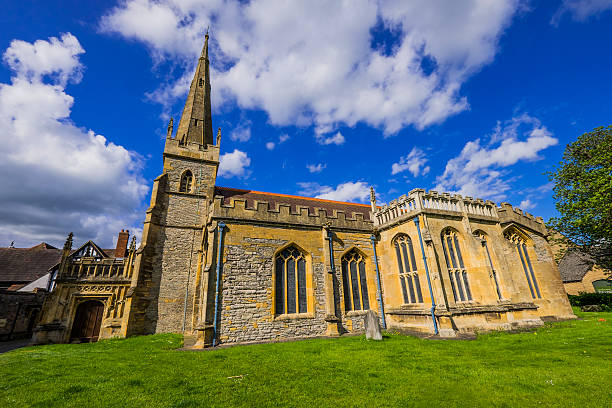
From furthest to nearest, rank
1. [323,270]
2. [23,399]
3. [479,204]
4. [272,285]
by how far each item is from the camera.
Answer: [479,204], [323,270], [272,285], [23,399]

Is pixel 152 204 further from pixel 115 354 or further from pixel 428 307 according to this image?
pixel 428 307

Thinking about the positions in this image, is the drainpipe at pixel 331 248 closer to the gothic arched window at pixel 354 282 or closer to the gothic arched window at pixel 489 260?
the gothic arched window at pixel 354 282

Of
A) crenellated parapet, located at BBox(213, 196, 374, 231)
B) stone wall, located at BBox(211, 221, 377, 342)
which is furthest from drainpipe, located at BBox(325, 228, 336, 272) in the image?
crenellated parapet, located at BBox(213, 196, 374, 231)

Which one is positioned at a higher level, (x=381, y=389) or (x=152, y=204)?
(x=152, y=204)

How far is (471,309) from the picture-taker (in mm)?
12352

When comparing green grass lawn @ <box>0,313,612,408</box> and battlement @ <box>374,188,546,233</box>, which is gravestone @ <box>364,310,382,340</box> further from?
battlement @ <box>374,188,546,233</box>

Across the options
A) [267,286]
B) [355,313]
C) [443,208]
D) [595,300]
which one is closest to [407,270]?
[355,313]

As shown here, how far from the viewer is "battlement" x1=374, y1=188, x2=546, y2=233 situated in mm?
14164

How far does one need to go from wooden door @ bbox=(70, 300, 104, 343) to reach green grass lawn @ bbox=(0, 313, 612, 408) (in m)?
8.69

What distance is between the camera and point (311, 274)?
46.5ft

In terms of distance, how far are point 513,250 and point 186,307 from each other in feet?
69.0

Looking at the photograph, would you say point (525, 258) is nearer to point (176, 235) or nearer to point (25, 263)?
point (176, 235)

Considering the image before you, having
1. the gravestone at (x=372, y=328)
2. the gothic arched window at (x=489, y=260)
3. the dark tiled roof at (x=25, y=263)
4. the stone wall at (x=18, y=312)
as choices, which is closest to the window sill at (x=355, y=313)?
the gravestone at (x=372, y=328)

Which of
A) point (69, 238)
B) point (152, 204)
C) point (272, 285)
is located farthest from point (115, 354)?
point (69, 238)
